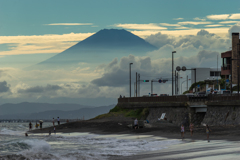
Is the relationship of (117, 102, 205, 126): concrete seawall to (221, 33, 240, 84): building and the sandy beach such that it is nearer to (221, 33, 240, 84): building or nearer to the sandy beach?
the sandy beach

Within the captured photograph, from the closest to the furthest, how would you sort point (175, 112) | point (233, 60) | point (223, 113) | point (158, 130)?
point (158, 130) → point (223, 113) → point (175, 112) → point (233, 60)

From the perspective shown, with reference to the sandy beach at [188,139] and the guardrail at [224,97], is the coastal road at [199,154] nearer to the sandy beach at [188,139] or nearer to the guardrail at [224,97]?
the sandy beach at [188,139]

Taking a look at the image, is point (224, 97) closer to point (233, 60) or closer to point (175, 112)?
point (175, 112)

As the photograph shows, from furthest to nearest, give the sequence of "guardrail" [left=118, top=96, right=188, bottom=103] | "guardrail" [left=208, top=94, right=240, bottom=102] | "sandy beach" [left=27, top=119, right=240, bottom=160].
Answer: "guardrail" [left=118, top=96, right=188, bottom=103]
"guardrail" [left=208, top=94, right=240, bottom=102]
"sandy beach" [left=27, top=119, right=240, bottom=160]

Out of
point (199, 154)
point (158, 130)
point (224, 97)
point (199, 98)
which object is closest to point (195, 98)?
point (199, 98)

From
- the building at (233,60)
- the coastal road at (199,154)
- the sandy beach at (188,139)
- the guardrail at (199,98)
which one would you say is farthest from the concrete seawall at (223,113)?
the building at (233,60)

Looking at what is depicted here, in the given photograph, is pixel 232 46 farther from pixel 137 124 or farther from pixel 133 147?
pixel 133 147

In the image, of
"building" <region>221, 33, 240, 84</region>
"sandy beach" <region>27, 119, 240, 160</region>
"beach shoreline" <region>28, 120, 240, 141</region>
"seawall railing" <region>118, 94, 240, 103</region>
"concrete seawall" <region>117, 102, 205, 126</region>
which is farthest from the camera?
"building" <region>221, 33, 240, 84</region>

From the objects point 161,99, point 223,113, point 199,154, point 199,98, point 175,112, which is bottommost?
point 199,154

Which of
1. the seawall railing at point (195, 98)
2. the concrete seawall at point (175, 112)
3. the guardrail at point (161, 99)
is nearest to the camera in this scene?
the seawall railing at point (195, 98)

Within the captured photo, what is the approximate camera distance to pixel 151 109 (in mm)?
65688

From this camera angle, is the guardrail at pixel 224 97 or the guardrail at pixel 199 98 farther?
the guardrail at pixel 199 98

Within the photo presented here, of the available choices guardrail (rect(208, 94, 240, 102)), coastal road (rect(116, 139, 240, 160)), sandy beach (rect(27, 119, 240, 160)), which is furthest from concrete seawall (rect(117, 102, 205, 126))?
coastal road (rect(116, 139, 240, 160))

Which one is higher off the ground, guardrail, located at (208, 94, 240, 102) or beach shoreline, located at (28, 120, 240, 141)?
guardrail, located at (208, 94, 240, 102)
